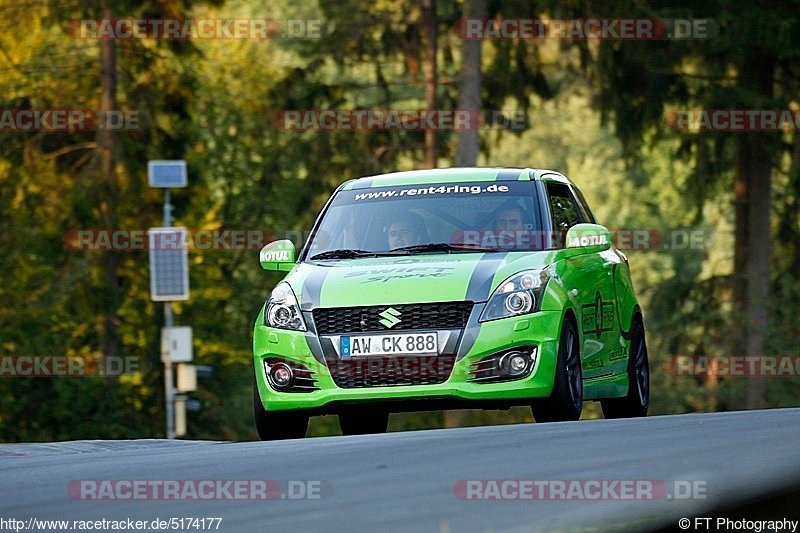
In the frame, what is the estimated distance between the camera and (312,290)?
36.5 ft

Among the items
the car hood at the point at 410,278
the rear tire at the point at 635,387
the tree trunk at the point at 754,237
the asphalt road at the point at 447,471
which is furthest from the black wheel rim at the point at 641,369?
the tree trunk at the point at 754,237

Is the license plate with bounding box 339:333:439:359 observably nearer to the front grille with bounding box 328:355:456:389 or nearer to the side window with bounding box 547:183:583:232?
the front grille with bounding box 328:355:456:389

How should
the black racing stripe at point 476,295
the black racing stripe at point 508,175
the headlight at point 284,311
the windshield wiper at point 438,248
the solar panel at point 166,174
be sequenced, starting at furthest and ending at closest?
the solar panel at point 166,174 < the black racing stripe at point 508,175 < the windshield wiper at point 438,248 < the headlight at point 284,311 < the black racing stripe at point 476,295

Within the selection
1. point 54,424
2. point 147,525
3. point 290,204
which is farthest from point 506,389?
point 54,424

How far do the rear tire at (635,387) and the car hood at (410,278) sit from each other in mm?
1953

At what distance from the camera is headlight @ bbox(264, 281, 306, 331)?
11.1 m

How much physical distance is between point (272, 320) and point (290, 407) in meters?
0.58

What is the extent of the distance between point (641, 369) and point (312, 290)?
344cm

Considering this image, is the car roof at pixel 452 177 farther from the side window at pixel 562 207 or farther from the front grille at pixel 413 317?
the front grille at pixel 413 317

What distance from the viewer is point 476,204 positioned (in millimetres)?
12227

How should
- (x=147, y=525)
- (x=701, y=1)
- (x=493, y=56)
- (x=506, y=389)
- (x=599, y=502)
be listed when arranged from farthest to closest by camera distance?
(x=493, y=56)
(x=701, y=1)
(x=506, y=389)
(x=147, y=525)
(x=599, y=502)

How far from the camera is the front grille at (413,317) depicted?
35.4 ft

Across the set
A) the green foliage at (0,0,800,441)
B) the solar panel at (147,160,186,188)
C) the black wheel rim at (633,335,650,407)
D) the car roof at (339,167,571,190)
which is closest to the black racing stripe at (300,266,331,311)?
the car roof at (339,167,571,190)

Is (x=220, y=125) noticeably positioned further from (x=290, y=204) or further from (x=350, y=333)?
(x=350, y=333)
